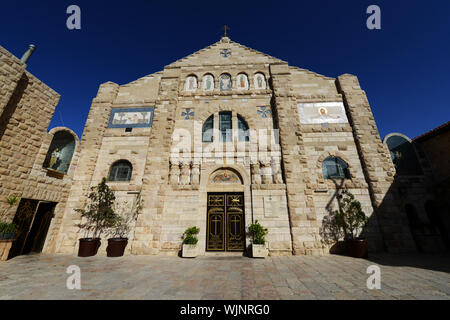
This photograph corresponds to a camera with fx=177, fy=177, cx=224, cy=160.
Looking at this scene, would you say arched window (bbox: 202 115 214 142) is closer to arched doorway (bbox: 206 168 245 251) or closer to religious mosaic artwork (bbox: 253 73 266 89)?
arched doorway (bbox: 206 168 245 251)

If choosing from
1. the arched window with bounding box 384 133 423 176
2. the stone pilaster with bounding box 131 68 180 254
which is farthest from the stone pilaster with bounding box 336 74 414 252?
the stone pilaster with bounding box 131 68 180 254

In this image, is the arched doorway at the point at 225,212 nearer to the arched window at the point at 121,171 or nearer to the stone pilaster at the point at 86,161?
the arched window at the point at 121,171

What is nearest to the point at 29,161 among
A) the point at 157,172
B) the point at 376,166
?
the point at 157,172

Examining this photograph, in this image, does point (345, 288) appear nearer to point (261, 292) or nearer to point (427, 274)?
point (261, 292)

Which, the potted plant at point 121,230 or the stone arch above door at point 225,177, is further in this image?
the stone arch above door at point 225,177

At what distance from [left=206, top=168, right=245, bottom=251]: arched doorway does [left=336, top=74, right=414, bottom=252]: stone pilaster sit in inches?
260

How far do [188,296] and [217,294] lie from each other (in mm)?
592

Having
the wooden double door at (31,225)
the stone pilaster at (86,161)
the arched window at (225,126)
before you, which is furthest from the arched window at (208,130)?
the wooden double door at (31,225)

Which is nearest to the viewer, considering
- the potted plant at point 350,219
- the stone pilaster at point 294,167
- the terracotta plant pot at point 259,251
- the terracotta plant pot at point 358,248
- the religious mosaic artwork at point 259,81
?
the terracotta plant pot at point 358,248

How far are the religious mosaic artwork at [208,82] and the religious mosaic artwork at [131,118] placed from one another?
12.6 feet

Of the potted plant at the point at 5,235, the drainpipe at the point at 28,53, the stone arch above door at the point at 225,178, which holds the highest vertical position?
the drainpipe at the point at 28,53

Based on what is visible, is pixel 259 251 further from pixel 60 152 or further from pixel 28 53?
pixel 28 53

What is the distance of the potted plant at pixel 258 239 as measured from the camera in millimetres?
7445

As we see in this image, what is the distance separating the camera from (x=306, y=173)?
9.20 meters
